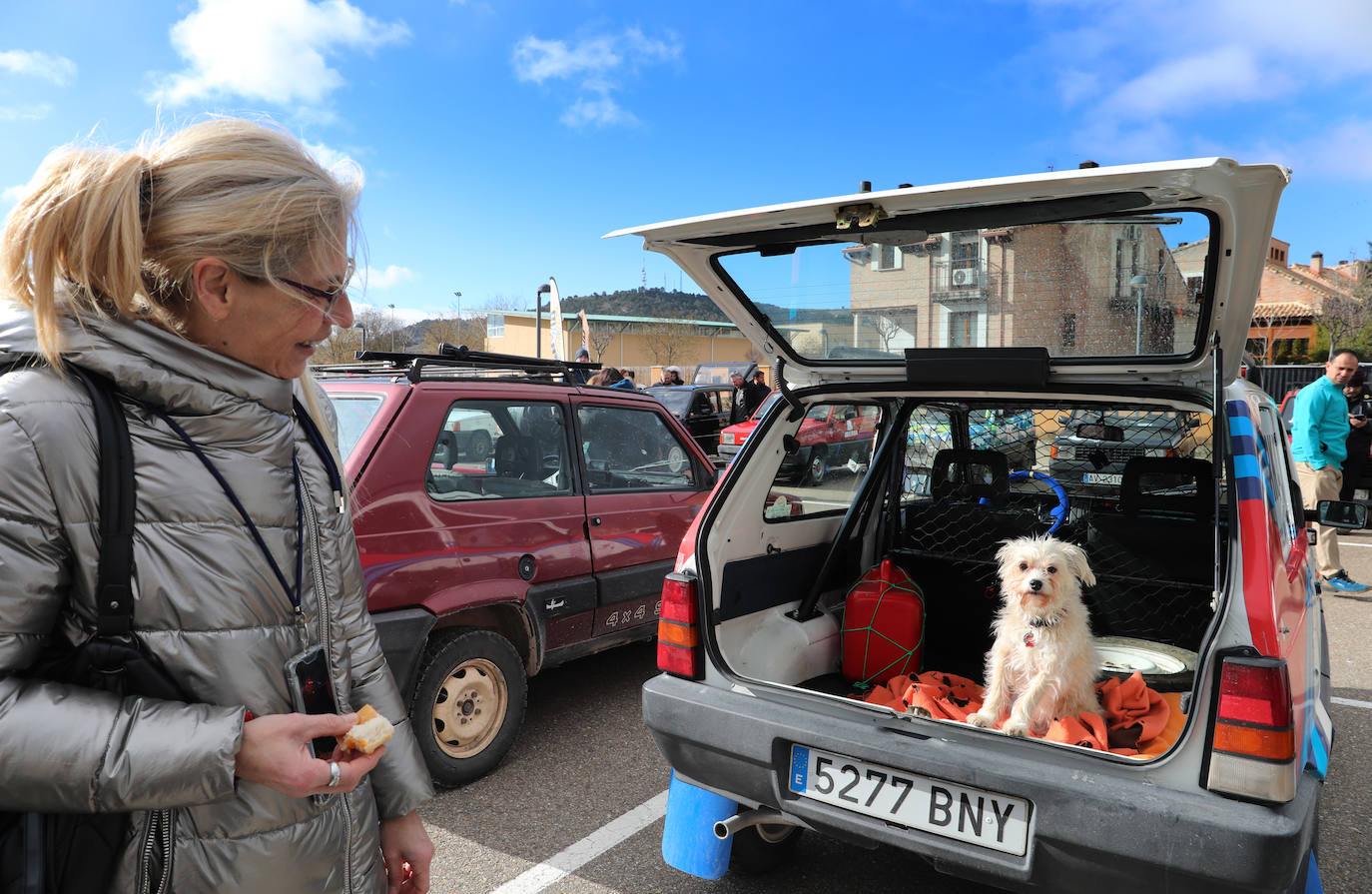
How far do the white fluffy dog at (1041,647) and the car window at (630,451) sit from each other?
2208 mm

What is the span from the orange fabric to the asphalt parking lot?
1.87 feet

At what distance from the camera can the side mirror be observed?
10.6 feet

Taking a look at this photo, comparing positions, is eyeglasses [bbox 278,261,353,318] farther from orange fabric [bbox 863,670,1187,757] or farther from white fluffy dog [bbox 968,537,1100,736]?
white fluffy dog [bbox 968,537,1100,736]

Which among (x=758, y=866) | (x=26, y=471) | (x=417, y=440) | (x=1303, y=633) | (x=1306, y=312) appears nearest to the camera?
(x=26, y=471)

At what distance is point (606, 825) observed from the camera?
3.40 meters

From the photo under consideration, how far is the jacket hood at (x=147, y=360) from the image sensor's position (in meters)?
1.07

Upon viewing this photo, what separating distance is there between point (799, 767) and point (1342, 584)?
743 centimetres

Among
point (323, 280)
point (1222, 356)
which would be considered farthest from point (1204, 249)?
point (323, 280)

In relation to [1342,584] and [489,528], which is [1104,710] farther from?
[1342,584]

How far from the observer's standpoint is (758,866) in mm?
2969

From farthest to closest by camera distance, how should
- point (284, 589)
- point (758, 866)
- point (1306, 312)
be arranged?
point (1306, 312), point (758, 866), point (284, 589)

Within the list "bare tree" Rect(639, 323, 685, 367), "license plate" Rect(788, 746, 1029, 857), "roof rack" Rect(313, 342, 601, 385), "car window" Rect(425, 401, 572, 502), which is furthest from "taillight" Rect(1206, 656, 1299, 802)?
"bare tree" Rect(639, 323, 685, 367)

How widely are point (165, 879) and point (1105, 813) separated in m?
1.86

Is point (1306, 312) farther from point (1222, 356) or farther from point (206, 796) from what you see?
point (206, 796)
